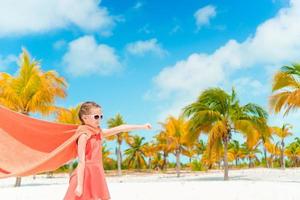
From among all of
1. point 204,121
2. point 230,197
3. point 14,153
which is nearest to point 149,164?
point 204,121

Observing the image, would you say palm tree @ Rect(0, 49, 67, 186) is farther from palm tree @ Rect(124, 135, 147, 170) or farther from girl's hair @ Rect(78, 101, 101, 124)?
palm tree @ Rect(124, 135, 147, 170)

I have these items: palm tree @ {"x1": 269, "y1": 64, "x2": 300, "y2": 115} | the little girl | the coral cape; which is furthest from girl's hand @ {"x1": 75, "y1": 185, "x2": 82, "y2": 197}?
palm tree @ {"x1": 269, "y1": 64, "x2": 300, "y2": 115}

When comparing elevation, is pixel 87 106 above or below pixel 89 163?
above

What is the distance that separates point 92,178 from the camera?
393cm

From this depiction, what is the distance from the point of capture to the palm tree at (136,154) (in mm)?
59969

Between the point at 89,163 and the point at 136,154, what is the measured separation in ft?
185

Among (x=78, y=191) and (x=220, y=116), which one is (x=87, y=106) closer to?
(x=78, y=191)

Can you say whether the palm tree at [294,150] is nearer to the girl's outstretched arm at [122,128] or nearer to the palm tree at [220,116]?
the palm tree at [220,116]

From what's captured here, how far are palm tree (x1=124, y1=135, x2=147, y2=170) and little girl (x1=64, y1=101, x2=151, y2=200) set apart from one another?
55886 mm

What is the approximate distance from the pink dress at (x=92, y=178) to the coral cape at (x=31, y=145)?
0.33 metres

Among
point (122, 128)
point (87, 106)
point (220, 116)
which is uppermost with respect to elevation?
point (220, 116)

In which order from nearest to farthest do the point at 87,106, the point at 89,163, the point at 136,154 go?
the point at 89,163
the point at 87,106
the point at 136,154

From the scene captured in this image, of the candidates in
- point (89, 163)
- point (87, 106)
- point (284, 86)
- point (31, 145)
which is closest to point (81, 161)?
point (89, 163)

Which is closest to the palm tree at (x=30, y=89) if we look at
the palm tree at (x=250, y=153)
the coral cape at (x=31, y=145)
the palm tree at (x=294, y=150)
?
the coral cape at (x=31, y=145)
